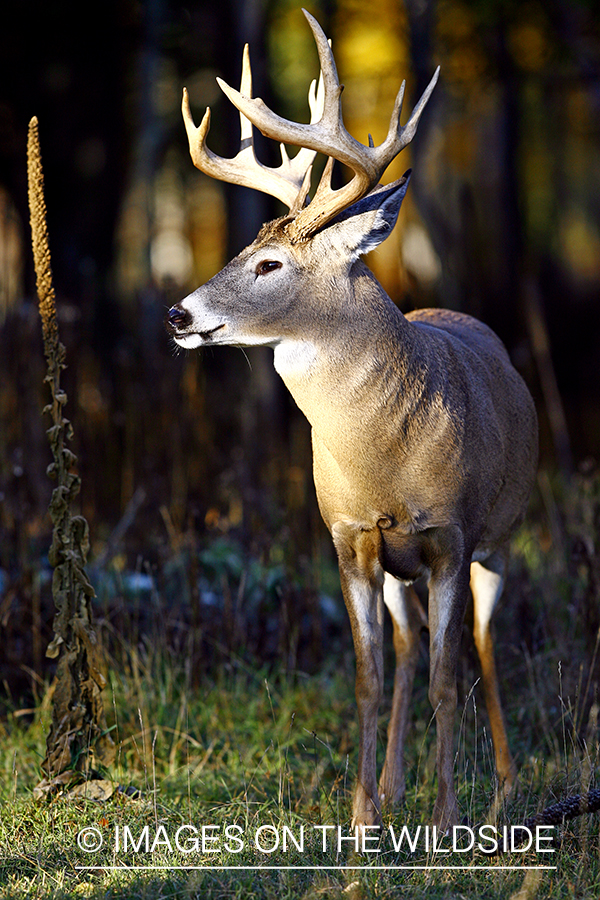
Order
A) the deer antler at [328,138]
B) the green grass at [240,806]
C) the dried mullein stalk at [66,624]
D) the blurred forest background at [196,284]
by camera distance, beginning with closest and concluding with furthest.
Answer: the green grass at [240,806] < the deer antler at [328,138] < the dried mullein stalk at [66,624] < the blurred forest background at [196,284]

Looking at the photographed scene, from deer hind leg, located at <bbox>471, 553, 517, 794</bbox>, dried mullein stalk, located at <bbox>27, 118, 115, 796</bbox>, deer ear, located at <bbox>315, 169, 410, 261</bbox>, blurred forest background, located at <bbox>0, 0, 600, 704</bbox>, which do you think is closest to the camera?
deer ear, located at <bbox>315, 169, 410, 261</bbox>

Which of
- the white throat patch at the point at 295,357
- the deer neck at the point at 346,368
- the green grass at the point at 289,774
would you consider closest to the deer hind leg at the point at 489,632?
the green grass at the point at 289,774

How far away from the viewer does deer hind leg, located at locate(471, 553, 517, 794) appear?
402cm

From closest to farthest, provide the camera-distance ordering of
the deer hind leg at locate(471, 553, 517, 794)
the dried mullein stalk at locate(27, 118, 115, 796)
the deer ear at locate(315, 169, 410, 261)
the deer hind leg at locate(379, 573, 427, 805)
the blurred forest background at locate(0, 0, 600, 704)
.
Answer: the deer ear at locate(315, 169, 410, 261), the dried mullein stalk at locate(27, 118, 115, 796), the deer hind leg at locate(379, 573, 427, 805), the deer hind leg at locate(471, 553, 517, 794), the blurred forest background at locate(0, 0, 600, 704)

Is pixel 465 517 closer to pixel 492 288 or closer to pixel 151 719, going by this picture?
pixel 151 719

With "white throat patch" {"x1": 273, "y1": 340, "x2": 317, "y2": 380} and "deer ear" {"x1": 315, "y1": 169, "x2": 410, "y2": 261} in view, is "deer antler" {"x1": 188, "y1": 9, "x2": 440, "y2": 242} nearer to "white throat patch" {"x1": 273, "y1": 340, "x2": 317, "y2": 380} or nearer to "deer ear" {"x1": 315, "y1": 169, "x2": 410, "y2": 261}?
"deer ear" {"x1": 315, "y1": 169, "x2": 410, "y2": 261}

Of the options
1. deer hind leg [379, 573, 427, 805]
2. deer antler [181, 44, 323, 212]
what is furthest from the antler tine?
deer hind leg [379, 573, 427, 805]

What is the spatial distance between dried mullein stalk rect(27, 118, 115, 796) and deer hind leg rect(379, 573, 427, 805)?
42.8 inches

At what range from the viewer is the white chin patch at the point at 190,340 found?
338 centimetres

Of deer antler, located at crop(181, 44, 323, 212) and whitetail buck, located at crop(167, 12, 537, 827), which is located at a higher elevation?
deer antler, located at crop(181, 44, 323, 212)

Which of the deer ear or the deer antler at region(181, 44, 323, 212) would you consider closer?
the deer ear

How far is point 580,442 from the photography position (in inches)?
456

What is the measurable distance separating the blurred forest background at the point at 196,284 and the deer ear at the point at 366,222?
0.57 metres

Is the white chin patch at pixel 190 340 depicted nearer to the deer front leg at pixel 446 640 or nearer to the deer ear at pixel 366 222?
the deer ear at pixel 366 222
